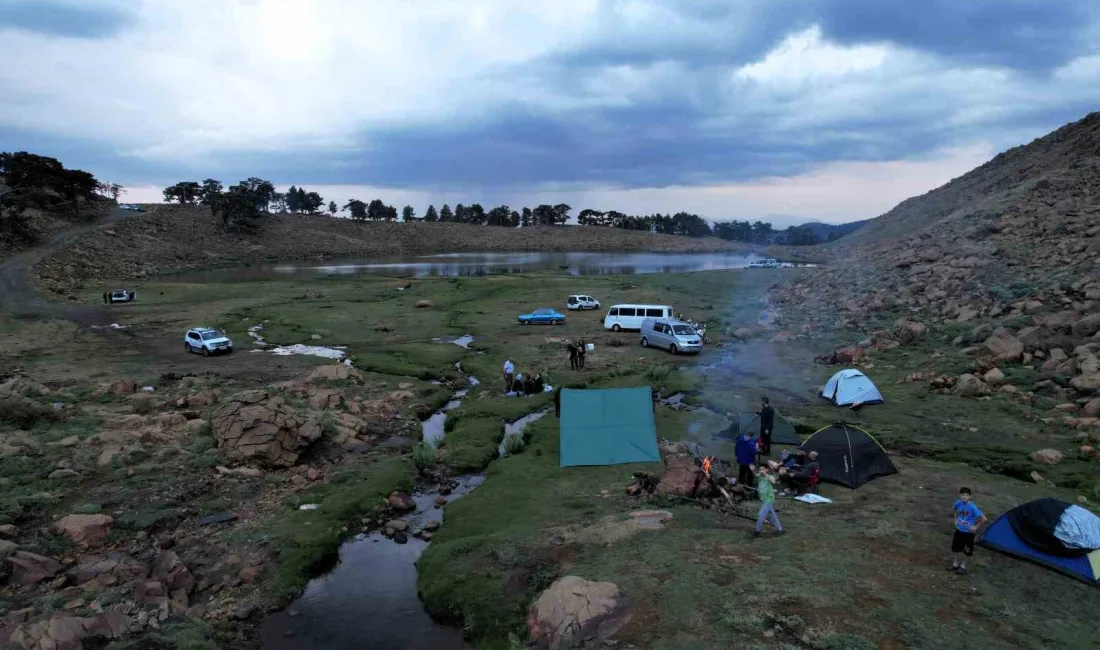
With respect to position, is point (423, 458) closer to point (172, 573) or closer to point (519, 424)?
point (519, 424)

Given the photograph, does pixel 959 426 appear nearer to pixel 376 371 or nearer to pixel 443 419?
pixel 443 419

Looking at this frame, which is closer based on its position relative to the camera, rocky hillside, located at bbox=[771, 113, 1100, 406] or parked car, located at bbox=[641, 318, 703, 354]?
rocky hillside, located at bbox=[771, 113, 1100, 406]

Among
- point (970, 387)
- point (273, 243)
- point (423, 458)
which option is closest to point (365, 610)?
point (423, 458)

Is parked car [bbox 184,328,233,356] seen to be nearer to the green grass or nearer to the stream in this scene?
the green grass

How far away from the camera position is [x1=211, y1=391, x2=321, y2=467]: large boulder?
2039 cm

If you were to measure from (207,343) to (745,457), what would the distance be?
3364 cm

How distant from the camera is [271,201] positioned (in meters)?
194

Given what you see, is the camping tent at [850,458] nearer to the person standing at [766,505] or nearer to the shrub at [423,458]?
the person standing at [766,505]

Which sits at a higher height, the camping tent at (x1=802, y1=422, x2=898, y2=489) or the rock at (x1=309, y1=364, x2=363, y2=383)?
the camping tent at (x1=802, y1=422, x2=898, y2=489)

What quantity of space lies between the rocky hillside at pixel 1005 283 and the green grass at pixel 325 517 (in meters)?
23.2

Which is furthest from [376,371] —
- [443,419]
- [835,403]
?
[835,403]

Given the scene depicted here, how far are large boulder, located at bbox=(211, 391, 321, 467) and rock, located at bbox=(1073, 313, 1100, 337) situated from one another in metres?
31.0

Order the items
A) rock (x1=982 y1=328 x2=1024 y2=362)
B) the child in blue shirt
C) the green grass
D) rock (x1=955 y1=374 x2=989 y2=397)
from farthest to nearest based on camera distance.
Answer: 1. rock (x1=982 y1=328 x2=1024 y2=362)
2. rock (x1=955 y1=374 x2=989 y2=397)
3. the green grass
4. the child in blue shirt

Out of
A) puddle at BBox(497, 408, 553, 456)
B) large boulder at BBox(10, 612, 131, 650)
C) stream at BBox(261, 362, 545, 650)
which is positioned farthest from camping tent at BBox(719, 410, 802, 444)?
large boulder at BBox(10, 612, 131, 650)
